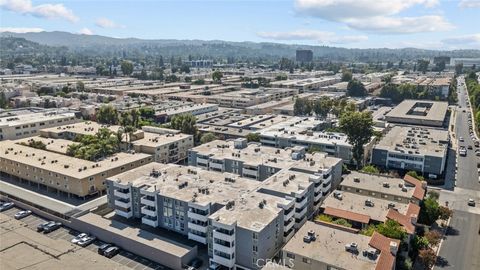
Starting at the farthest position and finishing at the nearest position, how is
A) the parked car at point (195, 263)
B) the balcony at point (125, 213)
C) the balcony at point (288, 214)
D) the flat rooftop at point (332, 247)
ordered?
the balcony at point (125, 213) → the balcony at point (288, 214) → the parked car at point (195, 263) → the flat rooftop at point (332, 247)

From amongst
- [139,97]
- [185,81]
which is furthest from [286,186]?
[185,81]

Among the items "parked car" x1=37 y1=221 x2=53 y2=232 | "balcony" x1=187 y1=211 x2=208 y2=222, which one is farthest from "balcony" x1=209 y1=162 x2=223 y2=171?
"parked car" x1=37 y1=221 x2=53 y2=232

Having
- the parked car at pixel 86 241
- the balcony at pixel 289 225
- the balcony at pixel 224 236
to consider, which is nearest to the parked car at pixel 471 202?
the balcony at pixel 289 225

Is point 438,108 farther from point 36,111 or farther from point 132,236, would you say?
point 36,111

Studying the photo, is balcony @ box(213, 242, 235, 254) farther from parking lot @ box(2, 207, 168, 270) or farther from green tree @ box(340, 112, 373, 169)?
green tree @ box(340, 112, 373, 169)

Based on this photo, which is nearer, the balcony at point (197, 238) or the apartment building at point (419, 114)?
the balcony at point (197, 238)

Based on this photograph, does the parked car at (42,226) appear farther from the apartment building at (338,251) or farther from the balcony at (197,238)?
the apartment building at (338,251)
